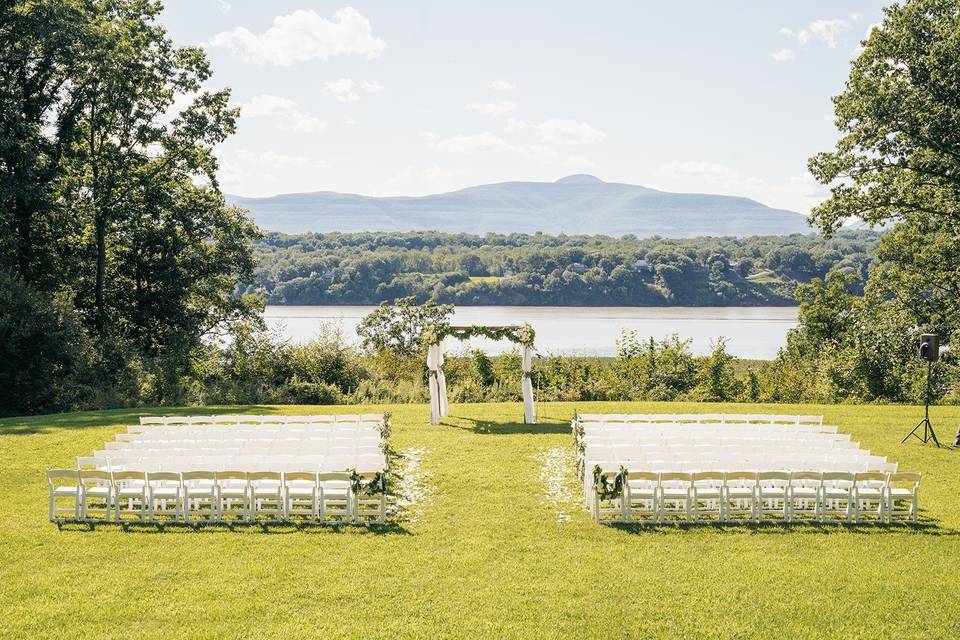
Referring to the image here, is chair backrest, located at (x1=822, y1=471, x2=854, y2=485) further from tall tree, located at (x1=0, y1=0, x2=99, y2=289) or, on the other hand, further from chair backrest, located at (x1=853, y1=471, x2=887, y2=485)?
tall tree, located at (x1=0, y1=0, x2=99, y2=289)

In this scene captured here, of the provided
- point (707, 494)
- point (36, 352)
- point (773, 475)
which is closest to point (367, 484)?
point (707, 494)

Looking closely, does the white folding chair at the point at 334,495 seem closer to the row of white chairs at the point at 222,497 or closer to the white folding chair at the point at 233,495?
the row of white chairs at the point at 222,497

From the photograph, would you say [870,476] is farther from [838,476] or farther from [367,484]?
[367,484]

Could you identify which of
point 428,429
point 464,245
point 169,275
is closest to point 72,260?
point 169,275

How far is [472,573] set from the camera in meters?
9.41

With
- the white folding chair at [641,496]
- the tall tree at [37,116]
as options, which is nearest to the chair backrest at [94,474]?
the white folding chair at [641,496]

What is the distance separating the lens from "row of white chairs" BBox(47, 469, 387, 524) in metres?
11.4

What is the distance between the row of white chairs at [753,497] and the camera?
1153 cm

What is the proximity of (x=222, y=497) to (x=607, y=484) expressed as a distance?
219 inches

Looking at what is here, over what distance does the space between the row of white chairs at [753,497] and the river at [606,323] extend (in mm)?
16085

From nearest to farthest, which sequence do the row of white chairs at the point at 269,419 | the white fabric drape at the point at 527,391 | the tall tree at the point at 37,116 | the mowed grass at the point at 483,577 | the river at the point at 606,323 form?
the mowed grass at the point at 483,577
the row of white chairs at the point at 269,419
the white fabric drape at the point at 527,391
the tall tree at the point at 37,116
the river at the point at 606,323

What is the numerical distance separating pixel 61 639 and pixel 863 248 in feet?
254

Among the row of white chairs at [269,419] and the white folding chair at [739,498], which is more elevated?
the row of white chairs at [269,419]

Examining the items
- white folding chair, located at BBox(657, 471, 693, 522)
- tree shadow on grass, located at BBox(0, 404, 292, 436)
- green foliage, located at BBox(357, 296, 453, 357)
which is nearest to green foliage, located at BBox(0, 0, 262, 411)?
tree shadow on grass, located at BBox(0, 404, 292, 436)
